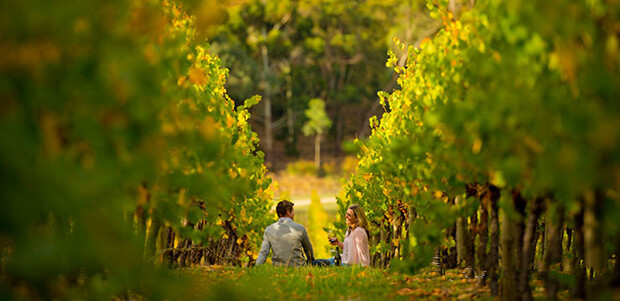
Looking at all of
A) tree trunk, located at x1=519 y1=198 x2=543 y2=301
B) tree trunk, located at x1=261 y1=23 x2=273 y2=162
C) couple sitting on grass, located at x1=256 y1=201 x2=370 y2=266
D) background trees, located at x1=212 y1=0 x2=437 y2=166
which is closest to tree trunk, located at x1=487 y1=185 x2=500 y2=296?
tree trunk, located at x1=519 y1=198 x2=543 y2=301

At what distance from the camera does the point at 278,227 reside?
32.3 ft

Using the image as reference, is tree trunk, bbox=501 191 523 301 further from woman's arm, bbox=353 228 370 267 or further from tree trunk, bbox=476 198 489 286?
woman's arm, bbox=353 228 370 267

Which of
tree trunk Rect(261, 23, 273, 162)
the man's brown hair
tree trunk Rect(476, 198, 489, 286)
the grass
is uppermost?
tree trunk Rect(261, 23, 273, 162)

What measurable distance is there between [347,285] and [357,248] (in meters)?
3.18

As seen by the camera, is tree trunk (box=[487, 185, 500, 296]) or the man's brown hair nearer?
tree trunk (box=[487, 185, 500, 296])

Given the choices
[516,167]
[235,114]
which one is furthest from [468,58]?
[235,114]

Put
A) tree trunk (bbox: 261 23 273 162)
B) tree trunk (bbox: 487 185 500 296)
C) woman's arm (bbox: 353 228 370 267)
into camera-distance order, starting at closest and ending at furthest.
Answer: tree trunk (bbox: 487 185 500 296) < woman's arm (bbox: 353 228 370 267) < tree trunk (bbox: 261 23 273 162)

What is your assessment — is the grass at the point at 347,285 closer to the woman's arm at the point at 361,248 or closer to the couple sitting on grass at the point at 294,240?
the couple sitting on grass at the point at 294,240

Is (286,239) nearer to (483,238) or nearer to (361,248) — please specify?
(361,248)

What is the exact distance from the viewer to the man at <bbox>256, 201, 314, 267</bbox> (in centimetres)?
980

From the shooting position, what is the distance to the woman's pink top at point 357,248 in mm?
10172

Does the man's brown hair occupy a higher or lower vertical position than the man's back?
higher

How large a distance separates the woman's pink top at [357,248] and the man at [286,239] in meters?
0.67

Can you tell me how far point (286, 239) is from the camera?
9.88 meters
